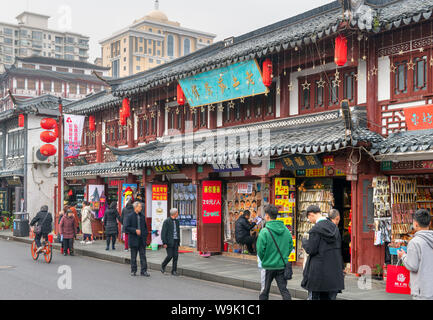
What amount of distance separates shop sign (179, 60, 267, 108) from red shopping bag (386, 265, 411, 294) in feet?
21.2

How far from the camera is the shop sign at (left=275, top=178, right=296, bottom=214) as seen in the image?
48.5 feet

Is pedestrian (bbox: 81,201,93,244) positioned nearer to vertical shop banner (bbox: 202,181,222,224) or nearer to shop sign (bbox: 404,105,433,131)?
vertical shop banner (bbox: 202,181,222,224)

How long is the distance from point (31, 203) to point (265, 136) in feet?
65.5

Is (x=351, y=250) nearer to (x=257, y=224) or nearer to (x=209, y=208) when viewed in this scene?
(x=257, y=224)

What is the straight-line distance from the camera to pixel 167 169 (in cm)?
1833

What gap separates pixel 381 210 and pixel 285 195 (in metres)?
3.07

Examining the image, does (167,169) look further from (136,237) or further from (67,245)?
(136,237)

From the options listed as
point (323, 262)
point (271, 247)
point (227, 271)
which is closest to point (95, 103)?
point (227, 271)

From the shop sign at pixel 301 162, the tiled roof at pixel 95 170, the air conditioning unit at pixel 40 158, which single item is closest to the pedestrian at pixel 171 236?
the shop sign at pixel 301 162

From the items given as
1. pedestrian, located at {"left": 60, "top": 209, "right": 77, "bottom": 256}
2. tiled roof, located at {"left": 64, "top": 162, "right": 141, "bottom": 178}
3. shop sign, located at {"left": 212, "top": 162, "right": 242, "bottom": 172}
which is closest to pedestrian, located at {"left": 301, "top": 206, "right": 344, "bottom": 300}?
shop sign, located at {"left": 212, "top": 162, "right": 242, "bottom": 172}

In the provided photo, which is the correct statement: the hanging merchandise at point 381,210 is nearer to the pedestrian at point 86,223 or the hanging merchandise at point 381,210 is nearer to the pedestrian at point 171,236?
the pedestrian at point 171,236

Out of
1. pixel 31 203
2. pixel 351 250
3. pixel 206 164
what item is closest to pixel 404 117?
pixel 351 250

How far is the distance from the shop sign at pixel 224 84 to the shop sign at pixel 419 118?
4448mm

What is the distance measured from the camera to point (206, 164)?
17.0 meters
